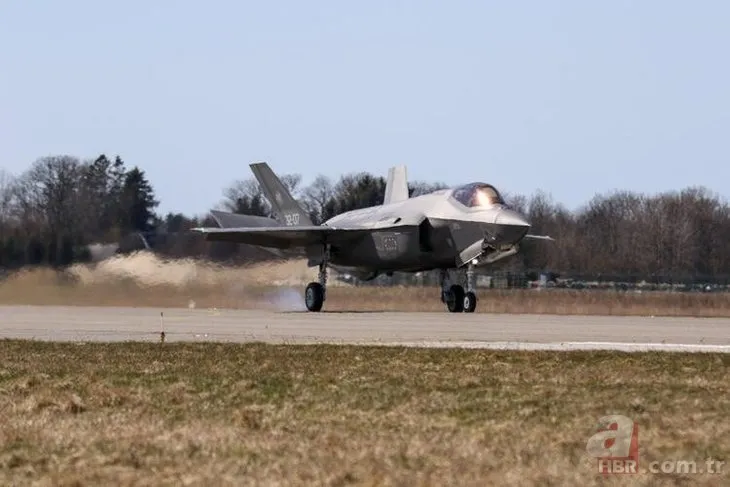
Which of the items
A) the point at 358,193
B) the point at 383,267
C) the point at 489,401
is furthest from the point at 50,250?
the point at 489,401

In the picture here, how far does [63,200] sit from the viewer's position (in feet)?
152

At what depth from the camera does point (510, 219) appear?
31391 mm

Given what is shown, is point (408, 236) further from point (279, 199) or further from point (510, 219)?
point (279, 199)

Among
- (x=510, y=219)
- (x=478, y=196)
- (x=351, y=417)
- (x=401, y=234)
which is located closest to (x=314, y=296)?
(x=401, y=234)

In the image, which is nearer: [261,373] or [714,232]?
[261,373]

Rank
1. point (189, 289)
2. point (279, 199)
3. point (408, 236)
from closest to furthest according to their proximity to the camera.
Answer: point (408, 236), point (189, 289), point (279, 199)

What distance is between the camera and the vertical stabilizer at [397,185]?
38.0 meters

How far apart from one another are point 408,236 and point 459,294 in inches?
76.9

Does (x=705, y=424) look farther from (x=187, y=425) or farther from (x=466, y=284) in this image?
(x=466, y=284)

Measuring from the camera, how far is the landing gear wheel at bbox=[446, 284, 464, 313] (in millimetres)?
34000

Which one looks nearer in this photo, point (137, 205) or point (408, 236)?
point (408, 236)

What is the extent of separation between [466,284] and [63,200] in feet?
59.2

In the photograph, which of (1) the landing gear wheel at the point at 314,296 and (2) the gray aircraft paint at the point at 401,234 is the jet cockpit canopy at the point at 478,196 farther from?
(1) the landing gear wheel at the point at 314,296
